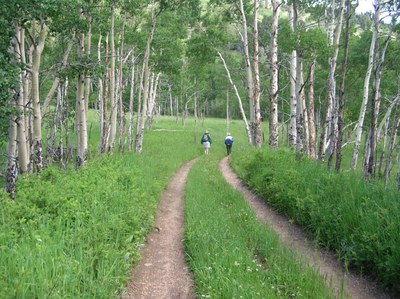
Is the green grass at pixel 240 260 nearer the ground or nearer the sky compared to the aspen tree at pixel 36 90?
nearer the ground

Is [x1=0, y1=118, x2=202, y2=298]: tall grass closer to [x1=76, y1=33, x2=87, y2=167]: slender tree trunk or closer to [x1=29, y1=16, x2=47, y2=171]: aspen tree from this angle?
[x1=29, y1=16, x2=47, y2=171]: aspen tree

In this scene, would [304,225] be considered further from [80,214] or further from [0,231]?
[0,231]

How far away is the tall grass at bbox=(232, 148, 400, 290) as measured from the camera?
4.60 m

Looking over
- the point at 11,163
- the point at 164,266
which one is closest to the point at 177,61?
the point at 11,163

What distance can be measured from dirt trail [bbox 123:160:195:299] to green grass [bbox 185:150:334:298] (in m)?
0.22

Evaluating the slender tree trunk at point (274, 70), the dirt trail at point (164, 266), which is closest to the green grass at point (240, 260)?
the dirt trail at point (164, 266)

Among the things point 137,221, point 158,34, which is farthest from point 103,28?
point 137,221

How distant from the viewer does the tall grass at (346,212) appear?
4602 mm

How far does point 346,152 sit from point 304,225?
105 feet

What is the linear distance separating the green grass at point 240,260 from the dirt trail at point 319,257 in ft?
1.16

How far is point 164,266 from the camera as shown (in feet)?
18.0

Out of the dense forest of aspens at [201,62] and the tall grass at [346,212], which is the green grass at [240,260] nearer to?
the tall grass at [346,212]

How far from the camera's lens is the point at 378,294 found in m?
4.42

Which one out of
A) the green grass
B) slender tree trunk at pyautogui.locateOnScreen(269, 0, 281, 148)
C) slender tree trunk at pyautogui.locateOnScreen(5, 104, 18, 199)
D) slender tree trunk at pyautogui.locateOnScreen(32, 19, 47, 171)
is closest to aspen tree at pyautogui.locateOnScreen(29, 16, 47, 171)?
slender tree trunk at pyautogui.locateOnScreen(32, 19, 47, 171)
